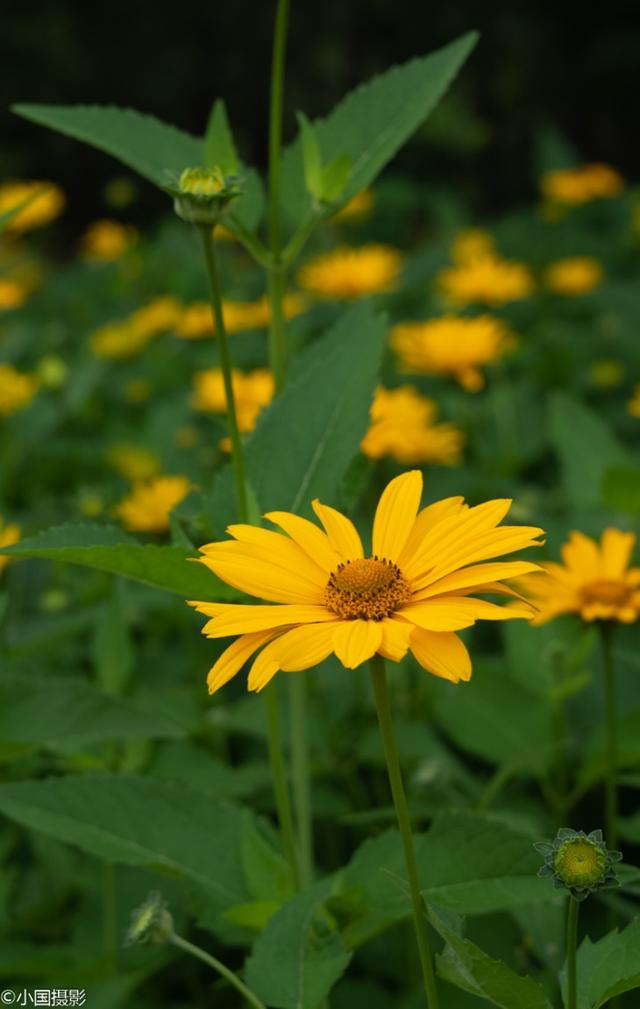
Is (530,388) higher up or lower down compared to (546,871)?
higher up

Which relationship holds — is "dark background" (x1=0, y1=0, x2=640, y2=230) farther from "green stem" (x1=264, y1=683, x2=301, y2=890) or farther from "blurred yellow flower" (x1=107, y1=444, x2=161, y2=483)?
"green stem" (x1=264, y1=683, x2=301, y2=890)

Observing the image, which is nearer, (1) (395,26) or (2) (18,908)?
(2) (18,908)

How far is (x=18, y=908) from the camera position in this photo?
1.42 m

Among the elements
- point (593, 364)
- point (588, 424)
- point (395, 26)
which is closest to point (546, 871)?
point (588, 424)

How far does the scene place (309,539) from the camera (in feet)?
2.92

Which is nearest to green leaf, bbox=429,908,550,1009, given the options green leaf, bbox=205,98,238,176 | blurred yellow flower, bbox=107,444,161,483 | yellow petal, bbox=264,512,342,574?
yellow petal, bbox=264,512,342,574

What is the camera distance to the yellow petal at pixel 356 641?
2.31ft

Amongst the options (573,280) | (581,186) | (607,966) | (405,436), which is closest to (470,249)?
(573,280)

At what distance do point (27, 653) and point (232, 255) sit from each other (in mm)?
5100

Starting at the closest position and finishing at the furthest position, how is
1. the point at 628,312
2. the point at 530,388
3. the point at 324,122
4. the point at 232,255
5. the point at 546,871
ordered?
the point at 546,871 → the point at 324,122 → the point at 530,388 → the point at 628,312 → the point at 232,255

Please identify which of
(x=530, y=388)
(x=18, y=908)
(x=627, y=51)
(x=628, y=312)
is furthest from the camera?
(x=627, y=51)

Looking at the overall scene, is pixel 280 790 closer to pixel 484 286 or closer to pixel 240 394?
pixel 240 394

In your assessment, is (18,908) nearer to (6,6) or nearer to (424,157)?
(424,157)

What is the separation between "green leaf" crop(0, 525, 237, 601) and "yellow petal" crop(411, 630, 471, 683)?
0.20 m
